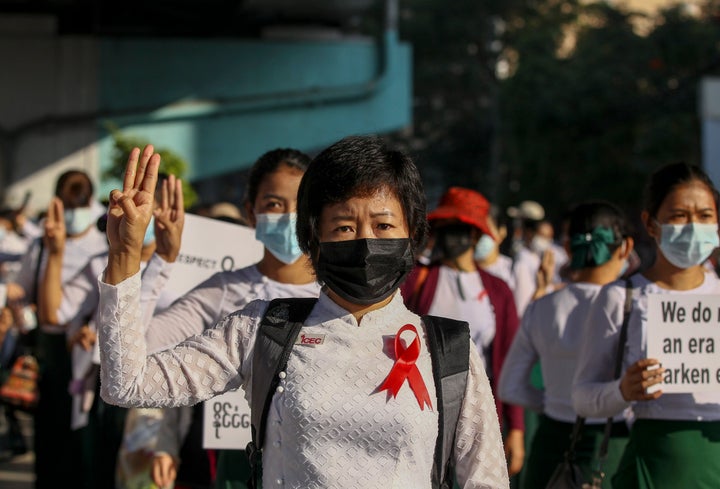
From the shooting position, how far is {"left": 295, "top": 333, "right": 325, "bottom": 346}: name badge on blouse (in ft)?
10.8

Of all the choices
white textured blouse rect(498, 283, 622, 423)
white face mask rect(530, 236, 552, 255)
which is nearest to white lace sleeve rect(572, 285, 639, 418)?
white textured blouse rect(498, 283, 622, 423)

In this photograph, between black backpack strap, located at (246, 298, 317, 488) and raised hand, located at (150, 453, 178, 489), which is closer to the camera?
black backpack strap, located at (246, 298, 317, 488)

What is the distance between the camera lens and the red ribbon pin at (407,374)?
320 cm

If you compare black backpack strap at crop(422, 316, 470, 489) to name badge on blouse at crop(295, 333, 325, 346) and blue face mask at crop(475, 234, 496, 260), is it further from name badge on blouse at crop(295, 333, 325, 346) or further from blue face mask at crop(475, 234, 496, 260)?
blue face mask at crop(475, 234, 496, 260)

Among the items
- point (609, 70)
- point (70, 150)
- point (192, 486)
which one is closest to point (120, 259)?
point (192, 486)

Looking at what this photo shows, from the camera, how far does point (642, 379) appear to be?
455 centimetres

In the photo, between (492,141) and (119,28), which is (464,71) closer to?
(492,141)

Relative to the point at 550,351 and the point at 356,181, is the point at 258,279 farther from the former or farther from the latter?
the point at 550,351

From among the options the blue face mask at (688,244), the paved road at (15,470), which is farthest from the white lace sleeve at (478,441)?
the paved road at (15,470)

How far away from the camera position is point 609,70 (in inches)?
1292

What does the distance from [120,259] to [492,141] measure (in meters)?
43.7

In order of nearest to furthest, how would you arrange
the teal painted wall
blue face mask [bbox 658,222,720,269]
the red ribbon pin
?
the red ribbon pin → blue face mask [bbox 658,222,720,269] → the teal painted wall

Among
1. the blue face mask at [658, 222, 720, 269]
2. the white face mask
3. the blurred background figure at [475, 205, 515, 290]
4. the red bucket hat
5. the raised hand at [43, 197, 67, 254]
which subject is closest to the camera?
the blue face mask at [658, 222, 720, 269]

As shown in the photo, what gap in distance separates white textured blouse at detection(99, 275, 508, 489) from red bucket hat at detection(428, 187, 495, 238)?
11.7 feet
